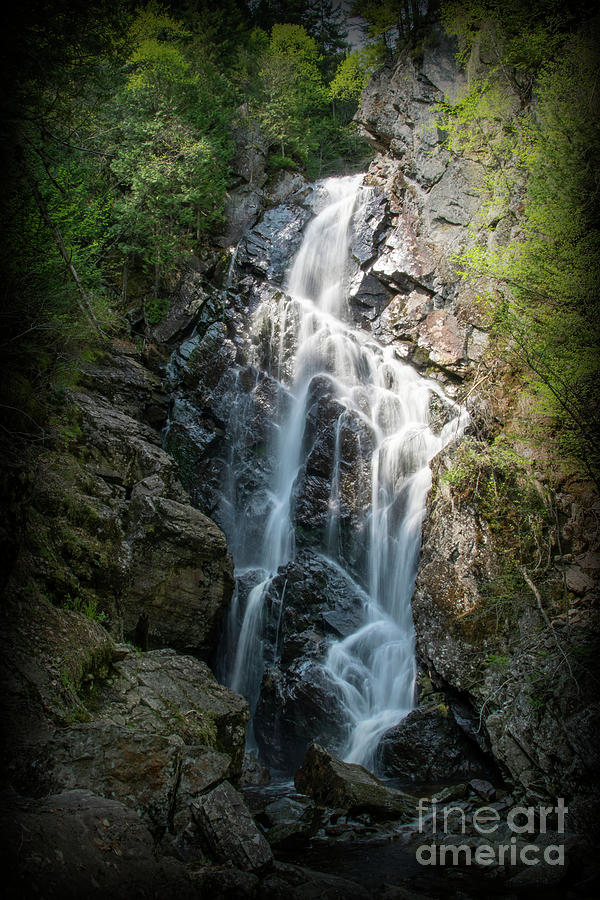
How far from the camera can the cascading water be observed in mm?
10000

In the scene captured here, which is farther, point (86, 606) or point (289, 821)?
point (86, 606)

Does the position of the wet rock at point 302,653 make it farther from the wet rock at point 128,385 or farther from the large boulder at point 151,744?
the wet rock at point 128,385

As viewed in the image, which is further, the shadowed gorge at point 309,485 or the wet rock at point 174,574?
the wet rock at point 174,574

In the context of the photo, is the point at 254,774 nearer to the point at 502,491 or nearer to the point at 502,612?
the point at 502,612

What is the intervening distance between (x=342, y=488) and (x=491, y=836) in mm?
8361

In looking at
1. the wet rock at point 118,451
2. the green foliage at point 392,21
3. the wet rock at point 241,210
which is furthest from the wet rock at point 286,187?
the wet rock at point 118,451

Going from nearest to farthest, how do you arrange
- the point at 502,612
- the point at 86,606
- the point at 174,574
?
the point at 86,606 → the point at 502,612 → the point at 174,574

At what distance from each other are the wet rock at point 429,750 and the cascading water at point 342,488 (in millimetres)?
436

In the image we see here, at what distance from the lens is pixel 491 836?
5906 mm

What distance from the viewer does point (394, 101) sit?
18.3 metres

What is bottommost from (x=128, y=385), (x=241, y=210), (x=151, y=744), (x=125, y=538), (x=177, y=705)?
(x=151, y=744)

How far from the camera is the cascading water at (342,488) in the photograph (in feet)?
32.8

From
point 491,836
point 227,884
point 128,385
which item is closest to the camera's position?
point 227,884

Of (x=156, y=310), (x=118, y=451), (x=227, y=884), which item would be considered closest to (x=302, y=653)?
(x=118, y=451)
